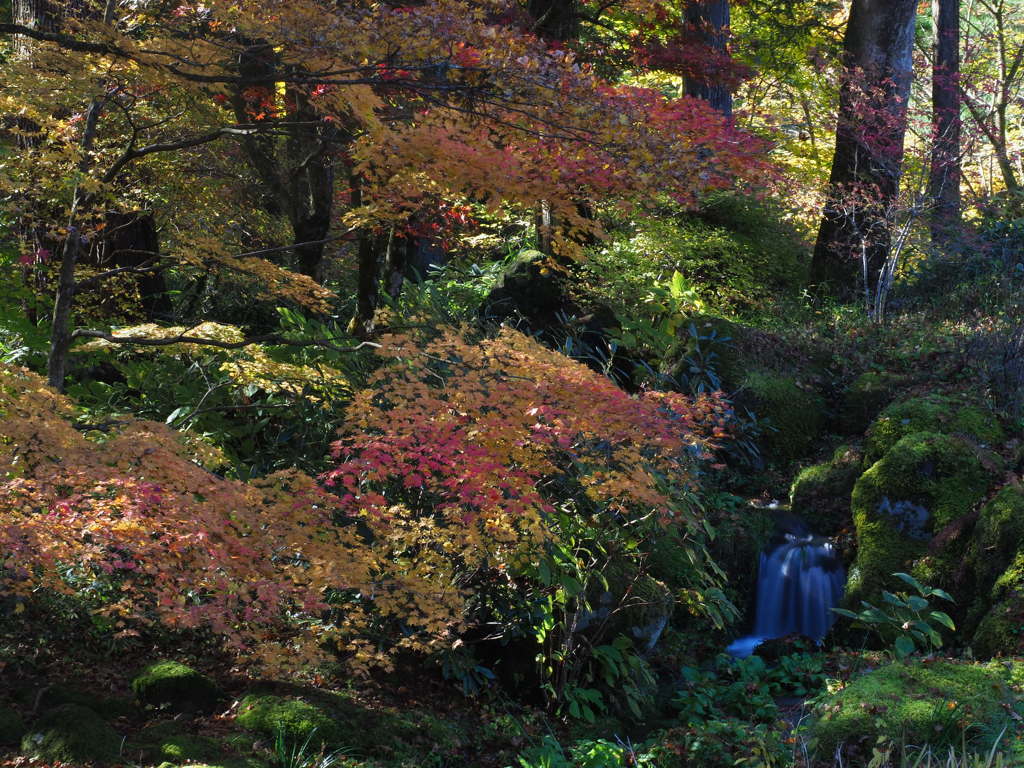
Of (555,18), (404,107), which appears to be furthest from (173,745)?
(555,18)

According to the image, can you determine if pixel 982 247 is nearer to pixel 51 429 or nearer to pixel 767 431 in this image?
pixel 767 431

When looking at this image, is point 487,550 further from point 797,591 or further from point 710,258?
point 710,258

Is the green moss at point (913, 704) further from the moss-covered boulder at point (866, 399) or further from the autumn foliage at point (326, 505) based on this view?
the moss-covered boulder at point (866, 399)

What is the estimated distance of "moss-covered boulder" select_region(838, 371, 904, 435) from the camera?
8906 millimetres

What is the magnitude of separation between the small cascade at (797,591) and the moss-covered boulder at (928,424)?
1.03 metres

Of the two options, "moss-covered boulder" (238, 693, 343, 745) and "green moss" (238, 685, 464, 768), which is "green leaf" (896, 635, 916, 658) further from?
"moss-covered boulder" (238, 693, 343, 745)

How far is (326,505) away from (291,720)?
41.9 inches

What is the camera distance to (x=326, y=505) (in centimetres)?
433

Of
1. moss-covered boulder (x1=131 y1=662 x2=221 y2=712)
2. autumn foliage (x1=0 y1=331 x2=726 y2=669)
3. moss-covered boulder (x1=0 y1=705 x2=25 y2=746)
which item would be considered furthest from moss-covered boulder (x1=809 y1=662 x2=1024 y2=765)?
moss-covered boulder (x1=0 y1=705 x2=25 y2=746)

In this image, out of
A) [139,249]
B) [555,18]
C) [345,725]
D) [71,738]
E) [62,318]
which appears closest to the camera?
[71,738]

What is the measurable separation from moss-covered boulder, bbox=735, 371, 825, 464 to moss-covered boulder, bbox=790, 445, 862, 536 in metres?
0.63

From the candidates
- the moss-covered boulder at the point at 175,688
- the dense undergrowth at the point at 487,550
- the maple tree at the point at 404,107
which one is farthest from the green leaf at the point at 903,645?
the moss-covered boulder at the point at 175,688

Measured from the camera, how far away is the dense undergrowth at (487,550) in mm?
3879

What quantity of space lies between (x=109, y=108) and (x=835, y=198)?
8.79 meters
